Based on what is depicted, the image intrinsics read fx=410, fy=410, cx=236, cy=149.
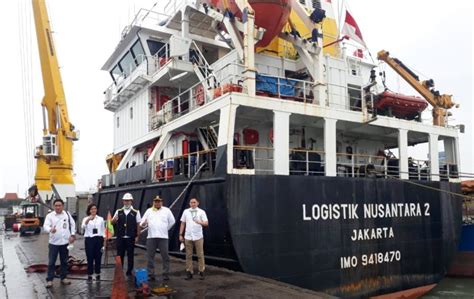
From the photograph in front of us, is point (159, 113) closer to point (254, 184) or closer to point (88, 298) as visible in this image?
point (254, 184)

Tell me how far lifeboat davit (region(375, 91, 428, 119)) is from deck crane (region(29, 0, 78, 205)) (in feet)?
57.1

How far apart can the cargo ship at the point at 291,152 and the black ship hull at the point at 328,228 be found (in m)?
0.03

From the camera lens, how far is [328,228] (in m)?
9.73

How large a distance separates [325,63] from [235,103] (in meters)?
4.68

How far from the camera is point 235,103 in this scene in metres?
9.15

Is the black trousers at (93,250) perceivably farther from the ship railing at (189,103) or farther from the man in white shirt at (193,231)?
the ship railing at (189,103)

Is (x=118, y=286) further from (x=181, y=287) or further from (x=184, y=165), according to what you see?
(x=184, y=165)

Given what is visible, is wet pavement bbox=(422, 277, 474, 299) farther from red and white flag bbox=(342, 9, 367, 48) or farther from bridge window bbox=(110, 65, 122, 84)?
bridge window bbox=(110, 65, 122, 84)

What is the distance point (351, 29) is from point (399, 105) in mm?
3521

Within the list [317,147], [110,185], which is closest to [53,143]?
[110,185]

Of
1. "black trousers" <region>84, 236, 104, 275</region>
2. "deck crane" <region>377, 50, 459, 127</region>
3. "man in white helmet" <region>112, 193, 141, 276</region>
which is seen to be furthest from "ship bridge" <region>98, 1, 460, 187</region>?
"black trousers" <region>84, 236, 104, 275</region>

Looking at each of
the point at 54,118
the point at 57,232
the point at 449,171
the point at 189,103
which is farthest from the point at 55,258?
the point at 54,118

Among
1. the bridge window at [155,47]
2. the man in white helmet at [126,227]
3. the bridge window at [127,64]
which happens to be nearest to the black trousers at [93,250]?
the man in white helmet at [126,227]

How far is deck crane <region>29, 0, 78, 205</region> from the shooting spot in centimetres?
2320
